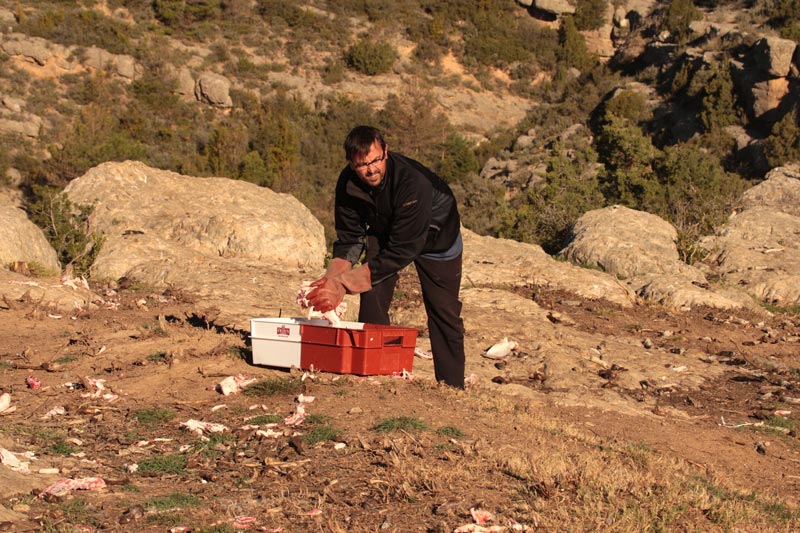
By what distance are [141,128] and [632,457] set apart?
2914 cm

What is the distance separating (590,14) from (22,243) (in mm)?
43324

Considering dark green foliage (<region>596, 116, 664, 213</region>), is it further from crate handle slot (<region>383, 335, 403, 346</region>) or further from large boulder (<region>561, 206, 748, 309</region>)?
crate handle slot (<region>383, 335, 403, 346</region>)

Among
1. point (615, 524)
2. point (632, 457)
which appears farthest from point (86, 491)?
point (632, 457)

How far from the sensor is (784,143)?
26.1 meters

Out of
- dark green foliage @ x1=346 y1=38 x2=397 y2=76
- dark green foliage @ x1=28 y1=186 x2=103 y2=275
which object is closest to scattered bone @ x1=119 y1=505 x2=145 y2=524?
dark green foliage @ x1=28 y1=186 x2=103 y2=275

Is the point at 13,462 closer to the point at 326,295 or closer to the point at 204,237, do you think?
the point at 326,295

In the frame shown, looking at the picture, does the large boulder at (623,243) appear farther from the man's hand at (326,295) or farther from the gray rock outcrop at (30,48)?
the gray rock outcrop at (30,48)

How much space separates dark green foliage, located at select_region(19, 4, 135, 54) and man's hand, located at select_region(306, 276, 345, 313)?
3424cm

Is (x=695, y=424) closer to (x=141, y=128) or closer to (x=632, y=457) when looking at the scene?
(x=632, y=457)

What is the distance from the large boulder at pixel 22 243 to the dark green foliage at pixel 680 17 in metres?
35.2

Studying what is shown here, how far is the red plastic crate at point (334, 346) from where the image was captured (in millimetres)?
5820

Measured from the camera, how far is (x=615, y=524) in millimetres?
3643

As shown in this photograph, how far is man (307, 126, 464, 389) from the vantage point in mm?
4902

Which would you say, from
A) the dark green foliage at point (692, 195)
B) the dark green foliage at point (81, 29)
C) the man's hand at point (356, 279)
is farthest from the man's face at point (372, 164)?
the dark green foliage at point (81, 29)
